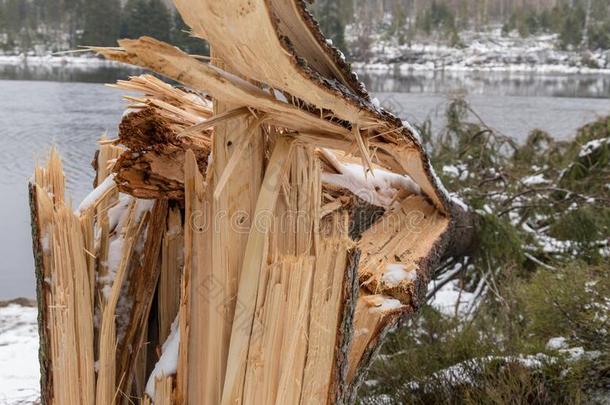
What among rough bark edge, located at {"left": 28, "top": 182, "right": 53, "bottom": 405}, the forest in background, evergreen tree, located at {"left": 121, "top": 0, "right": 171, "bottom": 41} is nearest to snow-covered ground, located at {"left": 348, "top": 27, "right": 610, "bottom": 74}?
the forest in background

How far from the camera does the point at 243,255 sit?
1.31 m

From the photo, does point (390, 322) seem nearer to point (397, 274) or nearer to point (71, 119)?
point (397, 274)

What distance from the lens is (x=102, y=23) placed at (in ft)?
38.5

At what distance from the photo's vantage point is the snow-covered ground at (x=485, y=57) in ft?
90.5

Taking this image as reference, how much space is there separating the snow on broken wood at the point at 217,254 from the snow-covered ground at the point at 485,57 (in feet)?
72.3

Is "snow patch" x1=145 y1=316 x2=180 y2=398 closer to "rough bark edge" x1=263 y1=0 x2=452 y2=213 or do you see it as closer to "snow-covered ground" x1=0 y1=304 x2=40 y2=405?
"rough bark edge" x1=263 y1=0 x2=452 y2=213

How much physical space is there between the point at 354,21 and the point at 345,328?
2729 centimetres

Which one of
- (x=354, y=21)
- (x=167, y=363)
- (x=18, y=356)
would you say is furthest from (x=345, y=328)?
(x=354, y=21)

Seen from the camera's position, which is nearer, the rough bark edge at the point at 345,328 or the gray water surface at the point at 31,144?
the rough bark edge at the point at 345,328

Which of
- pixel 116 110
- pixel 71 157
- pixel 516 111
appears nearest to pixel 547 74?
pixel 516 111

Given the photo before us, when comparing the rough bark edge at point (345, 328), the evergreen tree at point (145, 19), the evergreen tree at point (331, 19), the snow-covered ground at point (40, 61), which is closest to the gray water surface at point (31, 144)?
the evergreen tree at point (145, 19)

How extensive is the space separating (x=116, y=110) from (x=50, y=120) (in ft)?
4.62

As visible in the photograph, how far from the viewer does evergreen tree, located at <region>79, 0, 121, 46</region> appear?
11.5 meters

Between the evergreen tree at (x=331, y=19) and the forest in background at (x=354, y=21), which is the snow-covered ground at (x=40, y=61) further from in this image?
the evergreen tree at (x=331, y=19)
